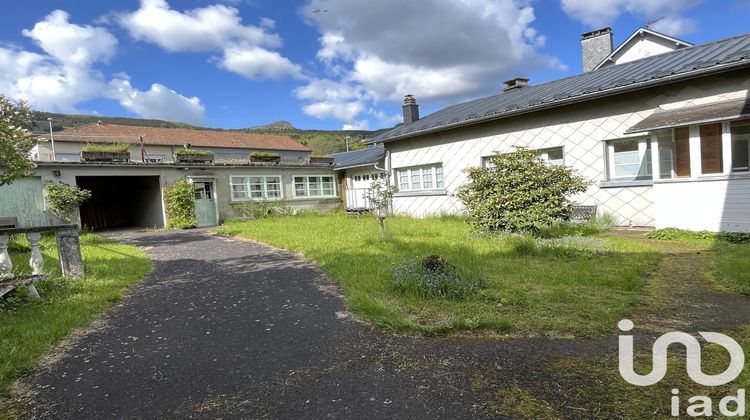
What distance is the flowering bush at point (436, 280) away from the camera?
4.68m

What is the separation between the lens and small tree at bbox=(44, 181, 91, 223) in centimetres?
1382

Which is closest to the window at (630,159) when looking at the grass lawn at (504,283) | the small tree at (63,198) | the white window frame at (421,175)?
the grass lawn at (504,283)

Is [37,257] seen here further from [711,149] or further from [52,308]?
[711,149]

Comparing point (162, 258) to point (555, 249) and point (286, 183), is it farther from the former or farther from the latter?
point (286, 183)

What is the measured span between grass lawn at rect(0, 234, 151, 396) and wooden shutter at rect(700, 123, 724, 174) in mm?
10368

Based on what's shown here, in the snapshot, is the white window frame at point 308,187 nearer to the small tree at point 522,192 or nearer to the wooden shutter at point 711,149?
the small tree at point 522,192

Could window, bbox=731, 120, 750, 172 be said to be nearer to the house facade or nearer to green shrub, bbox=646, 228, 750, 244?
green shrub, bbox=646, 228, 750, 244

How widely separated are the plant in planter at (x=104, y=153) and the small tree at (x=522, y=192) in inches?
571

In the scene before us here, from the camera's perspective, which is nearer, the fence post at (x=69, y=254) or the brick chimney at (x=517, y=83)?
the fence post at (x=69, y=254)

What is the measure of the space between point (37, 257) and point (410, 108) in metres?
16.1

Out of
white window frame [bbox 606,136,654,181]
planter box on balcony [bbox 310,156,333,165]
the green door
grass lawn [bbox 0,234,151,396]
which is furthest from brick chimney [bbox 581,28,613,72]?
the green door

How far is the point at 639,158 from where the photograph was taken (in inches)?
384

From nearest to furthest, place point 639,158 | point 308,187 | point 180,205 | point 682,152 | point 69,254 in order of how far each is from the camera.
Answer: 1. point 69,254
2. point 682,152
3. point 639,158
4. point 180,205
5. point 308,187

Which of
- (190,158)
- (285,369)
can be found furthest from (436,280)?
(190,158)
